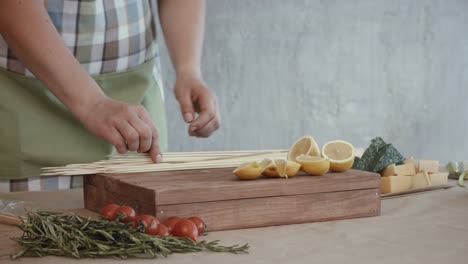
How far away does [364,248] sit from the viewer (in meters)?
1.42

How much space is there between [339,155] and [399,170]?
0.29 m

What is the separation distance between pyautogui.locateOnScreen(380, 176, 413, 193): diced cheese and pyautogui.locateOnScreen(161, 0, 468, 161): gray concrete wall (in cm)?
293

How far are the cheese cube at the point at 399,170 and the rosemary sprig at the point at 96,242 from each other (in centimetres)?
80

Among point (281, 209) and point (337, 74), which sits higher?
point (337, 74)

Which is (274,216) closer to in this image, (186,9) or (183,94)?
(183,94)

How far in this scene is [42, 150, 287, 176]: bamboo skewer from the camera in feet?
5.91

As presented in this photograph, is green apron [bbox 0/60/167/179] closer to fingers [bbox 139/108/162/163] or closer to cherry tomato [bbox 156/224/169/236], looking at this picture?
fingers [bbox 139/108/162/163]

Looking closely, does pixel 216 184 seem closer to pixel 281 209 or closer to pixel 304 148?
pixel 281 209

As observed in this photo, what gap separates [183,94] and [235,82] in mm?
2929

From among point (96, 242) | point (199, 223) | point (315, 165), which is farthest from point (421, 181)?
point (96, 242)

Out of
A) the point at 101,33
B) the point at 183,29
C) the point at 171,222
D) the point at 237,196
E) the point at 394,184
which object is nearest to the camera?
the point at 171,222

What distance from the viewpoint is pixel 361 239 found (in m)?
1.50

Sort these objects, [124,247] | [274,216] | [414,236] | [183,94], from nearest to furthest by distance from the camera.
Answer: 1. [124,247]
2. [414,236]
3. [274,216]
4. [183,94]

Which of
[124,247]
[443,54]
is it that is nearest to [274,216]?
[124,247]
